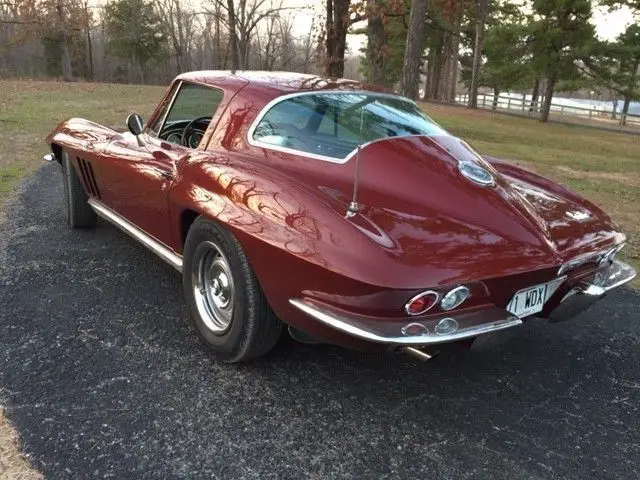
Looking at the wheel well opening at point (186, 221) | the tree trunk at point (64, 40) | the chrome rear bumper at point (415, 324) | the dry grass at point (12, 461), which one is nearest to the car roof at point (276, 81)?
the wheel well opening at point (186, 221)

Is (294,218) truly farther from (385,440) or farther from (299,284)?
(385,440)

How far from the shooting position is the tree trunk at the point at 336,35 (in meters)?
13.4

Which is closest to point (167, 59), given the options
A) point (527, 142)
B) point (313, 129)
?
point (527, 142)

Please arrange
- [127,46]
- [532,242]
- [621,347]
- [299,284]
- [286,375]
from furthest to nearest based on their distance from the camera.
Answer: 1. [127,46]
2. [621,347]
3. [286,375]
4. [532,242]
5. [299,284]

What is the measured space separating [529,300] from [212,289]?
1672 millimetres

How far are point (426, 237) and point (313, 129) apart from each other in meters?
1.09

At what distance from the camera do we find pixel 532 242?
8.56 ft

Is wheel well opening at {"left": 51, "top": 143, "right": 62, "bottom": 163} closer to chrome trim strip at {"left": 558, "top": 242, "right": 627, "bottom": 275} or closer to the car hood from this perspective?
the car hood

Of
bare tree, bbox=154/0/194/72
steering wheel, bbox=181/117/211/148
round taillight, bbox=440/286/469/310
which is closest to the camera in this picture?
round taillight, bbox=440/286/469/310

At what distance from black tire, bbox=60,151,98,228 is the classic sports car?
1.04 metres

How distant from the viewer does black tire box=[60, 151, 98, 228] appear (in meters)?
4.82

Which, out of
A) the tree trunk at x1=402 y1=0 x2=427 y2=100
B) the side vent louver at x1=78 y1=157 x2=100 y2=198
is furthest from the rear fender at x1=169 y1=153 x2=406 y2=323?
the tree trunk at x1=402 y1=0 x2=427 y2=100

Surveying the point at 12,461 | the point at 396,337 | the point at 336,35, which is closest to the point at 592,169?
the point at 336,35

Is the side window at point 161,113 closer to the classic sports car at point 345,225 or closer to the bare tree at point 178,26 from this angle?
the classic sports car at point 345,225
